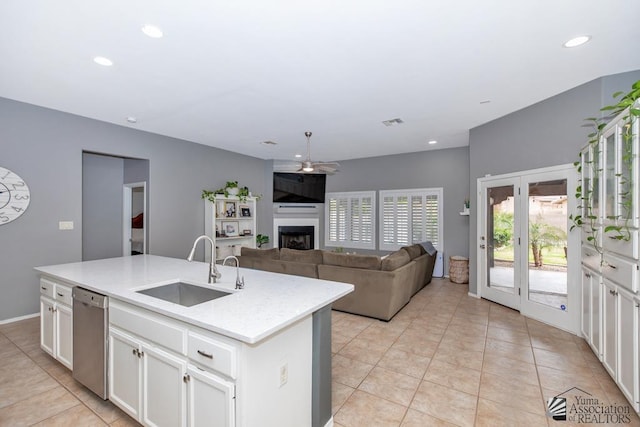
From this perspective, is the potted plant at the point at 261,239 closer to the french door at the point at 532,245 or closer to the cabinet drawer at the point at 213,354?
the french door at the point at 532,245

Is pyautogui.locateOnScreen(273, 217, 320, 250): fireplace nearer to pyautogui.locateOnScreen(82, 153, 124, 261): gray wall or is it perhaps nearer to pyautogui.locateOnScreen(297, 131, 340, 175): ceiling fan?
pyautogui.locateOnScreen(297, 131, 340, 175): ceiling fan

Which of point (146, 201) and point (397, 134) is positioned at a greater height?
point (397, 134)

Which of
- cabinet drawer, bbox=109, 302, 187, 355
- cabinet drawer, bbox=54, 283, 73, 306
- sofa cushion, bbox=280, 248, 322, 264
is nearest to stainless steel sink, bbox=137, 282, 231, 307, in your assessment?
cabinet drawer, bbox=109, 302, 187, 355

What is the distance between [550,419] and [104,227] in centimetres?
669

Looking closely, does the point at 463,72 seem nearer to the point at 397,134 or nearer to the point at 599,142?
the point at 599,142

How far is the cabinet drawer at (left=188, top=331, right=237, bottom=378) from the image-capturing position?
4.50 feet

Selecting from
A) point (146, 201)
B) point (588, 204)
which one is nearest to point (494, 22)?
point (588, 204)

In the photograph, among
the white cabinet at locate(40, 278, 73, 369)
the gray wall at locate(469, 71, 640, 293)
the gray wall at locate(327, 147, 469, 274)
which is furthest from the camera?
the gray wall at locate(327, 147, 469, 274)

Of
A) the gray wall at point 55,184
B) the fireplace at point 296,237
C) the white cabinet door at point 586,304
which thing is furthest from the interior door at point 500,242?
the gray wall at point 55,184

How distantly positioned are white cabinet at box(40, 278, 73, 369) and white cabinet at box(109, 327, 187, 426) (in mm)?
715

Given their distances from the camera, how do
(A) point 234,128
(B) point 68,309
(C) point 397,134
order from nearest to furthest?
(B) point 68,309
(A) point 234,128
(C) point 397,134

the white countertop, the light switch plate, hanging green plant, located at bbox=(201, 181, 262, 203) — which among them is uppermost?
hanging green plant, located at bbox=(201, 181, 262, 203)

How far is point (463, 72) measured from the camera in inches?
117

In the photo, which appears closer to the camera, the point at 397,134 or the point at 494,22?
the point at 494,22
